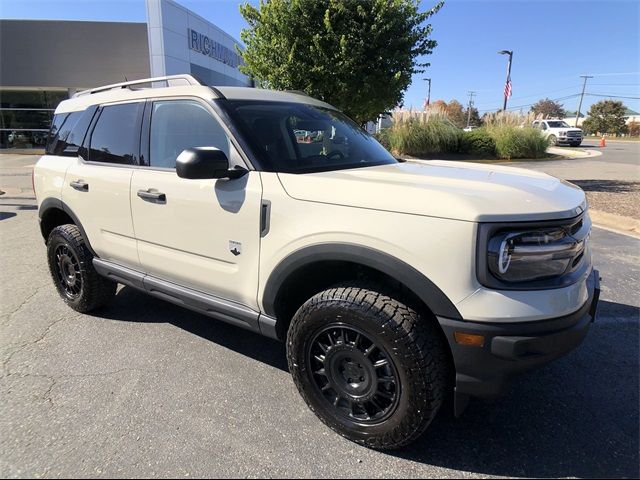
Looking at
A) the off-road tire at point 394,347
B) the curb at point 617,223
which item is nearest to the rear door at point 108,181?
the off-road tire at point 394,347

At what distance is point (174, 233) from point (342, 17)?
25.4 feet

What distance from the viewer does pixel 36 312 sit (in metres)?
4.05

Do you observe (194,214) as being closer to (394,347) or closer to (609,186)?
(394,347)

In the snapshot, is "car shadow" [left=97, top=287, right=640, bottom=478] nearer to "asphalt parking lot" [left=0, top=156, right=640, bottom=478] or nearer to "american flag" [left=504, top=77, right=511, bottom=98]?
"asphalt parking lot" [left=0, top=156, right=640, bottom=478]

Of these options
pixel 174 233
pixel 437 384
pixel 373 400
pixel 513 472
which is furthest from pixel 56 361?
pixel 513 472

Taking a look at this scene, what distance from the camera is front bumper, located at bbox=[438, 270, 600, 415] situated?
1.87 m

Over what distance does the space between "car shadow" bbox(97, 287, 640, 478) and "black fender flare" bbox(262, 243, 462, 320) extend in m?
0.52

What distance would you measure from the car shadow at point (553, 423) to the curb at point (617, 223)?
162 inches

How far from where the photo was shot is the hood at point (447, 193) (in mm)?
1929

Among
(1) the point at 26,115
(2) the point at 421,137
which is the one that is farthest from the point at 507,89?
(1) the point at 26,115

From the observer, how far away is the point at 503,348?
1879 millimetres

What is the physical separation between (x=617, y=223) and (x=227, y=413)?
7107 mm

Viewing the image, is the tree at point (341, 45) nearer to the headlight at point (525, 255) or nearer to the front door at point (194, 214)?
the front door at point (194, 214)

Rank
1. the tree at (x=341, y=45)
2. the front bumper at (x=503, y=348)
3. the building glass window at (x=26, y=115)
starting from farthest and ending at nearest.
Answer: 1. the building glass window at (x=26, y=115)
2. the tree at (x=341, y=45)
3. the front bumper at (x=503, y=348)
